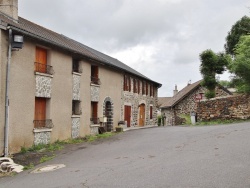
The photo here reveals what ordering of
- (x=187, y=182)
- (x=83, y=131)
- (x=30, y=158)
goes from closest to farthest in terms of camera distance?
(x=187, y=182) → (x=30, y=158) → (x=83, y=131)

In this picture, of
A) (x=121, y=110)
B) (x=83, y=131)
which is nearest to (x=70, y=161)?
(x=83, y=131)

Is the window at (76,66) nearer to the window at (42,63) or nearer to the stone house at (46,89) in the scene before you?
the stone house at (46,89)

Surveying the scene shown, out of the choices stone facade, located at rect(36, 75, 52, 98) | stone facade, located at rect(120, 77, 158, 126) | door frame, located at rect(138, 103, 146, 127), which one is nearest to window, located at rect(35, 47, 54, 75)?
stone facade, located at rect(36, 75, 52, 98)

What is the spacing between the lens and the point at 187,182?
6.96m

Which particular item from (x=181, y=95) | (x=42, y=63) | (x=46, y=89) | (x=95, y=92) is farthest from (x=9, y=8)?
(x=181, y=95)

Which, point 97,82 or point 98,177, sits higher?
point 97,82

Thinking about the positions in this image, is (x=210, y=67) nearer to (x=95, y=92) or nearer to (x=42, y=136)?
(x=95, y=92)

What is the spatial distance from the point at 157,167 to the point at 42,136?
7748mm

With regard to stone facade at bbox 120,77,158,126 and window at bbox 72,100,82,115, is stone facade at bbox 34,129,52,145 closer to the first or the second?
window at bbox 72,100,82,115

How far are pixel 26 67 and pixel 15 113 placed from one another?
2.12 m

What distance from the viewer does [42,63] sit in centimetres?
1517

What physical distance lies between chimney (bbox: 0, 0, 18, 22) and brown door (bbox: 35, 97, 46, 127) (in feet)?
13.0

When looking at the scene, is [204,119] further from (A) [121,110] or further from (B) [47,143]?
(B) [47,143]

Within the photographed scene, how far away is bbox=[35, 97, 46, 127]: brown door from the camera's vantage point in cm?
1486
